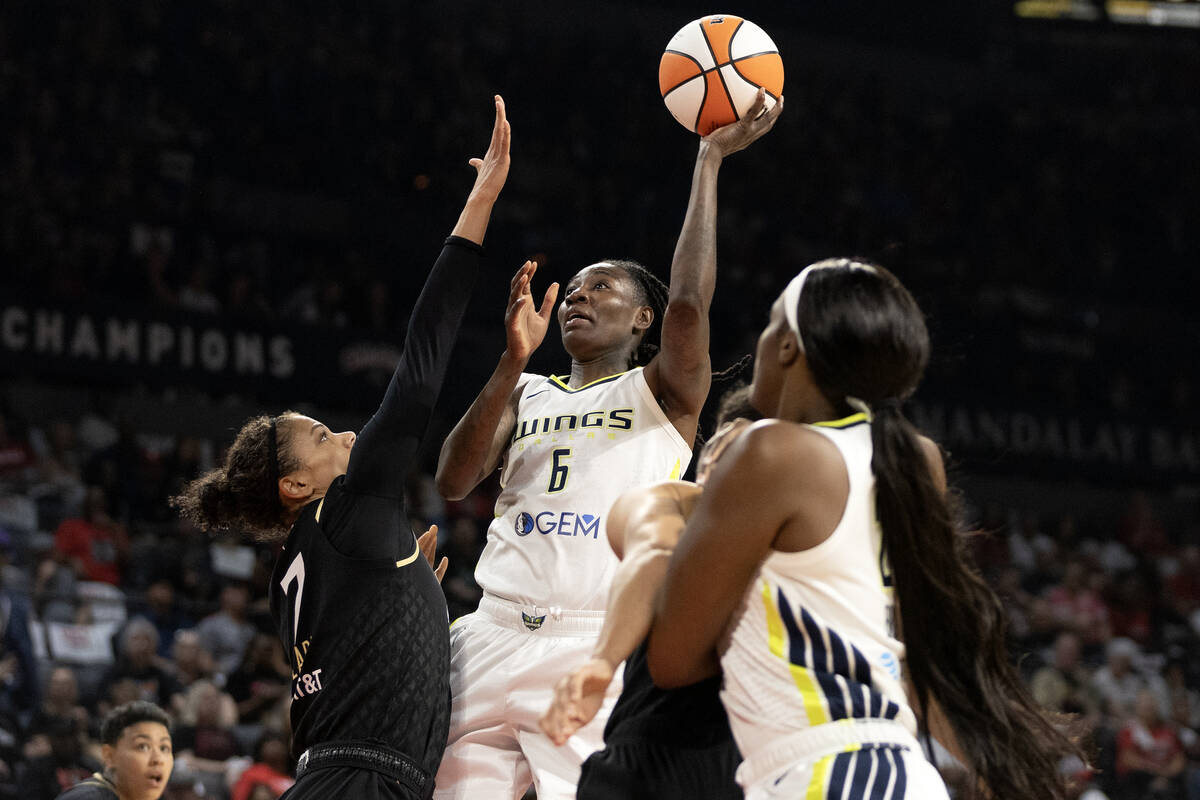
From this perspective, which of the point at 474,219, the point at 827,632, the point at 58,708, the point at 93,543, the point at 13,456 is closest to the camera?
the point at 827,632

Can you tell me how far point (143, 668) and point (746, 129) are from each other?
A: 612cm

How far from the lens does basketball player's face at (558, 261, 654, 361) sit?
4996mm

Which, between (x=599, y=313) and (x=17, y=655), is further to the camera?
(x=17, y=655)

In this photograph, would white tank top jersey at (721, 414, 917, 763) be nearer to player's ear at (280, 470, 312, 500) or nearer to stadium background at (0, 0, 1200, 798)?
player's ear at (280, 470, 312, 500)

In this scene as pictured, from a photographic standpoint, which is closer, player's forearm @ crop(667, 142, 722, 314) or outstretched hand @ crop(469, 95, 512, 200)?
outstretched hand @ crop(469, 95, 512, 200)

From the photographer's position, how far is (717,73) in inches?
186

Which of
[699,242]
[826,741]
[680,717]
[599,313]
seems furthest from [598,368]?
[826,741]

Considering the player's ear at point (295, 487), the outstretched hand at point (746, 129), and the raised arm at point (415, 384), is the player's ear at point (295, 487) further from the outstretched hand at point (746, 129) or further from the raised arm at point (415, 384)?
the outstretched hand at point (746, 129)

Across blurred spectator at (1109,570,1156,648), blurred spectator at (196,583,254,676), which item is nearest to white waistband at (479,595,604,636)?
blurred spectator at (196,583,254,676)

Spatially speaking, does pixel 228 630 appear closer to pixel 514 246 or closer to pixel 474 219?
pixel 474 219

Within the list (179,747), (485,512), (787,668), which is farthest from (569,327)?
(485,512)

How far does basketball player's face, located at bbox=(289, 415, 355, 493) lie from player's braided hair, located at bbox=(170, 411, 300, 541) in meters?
0.03

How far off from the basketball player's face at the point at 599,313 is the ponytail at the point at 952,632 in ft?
8.31

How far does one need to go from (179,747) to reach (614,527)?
6.19 metres
